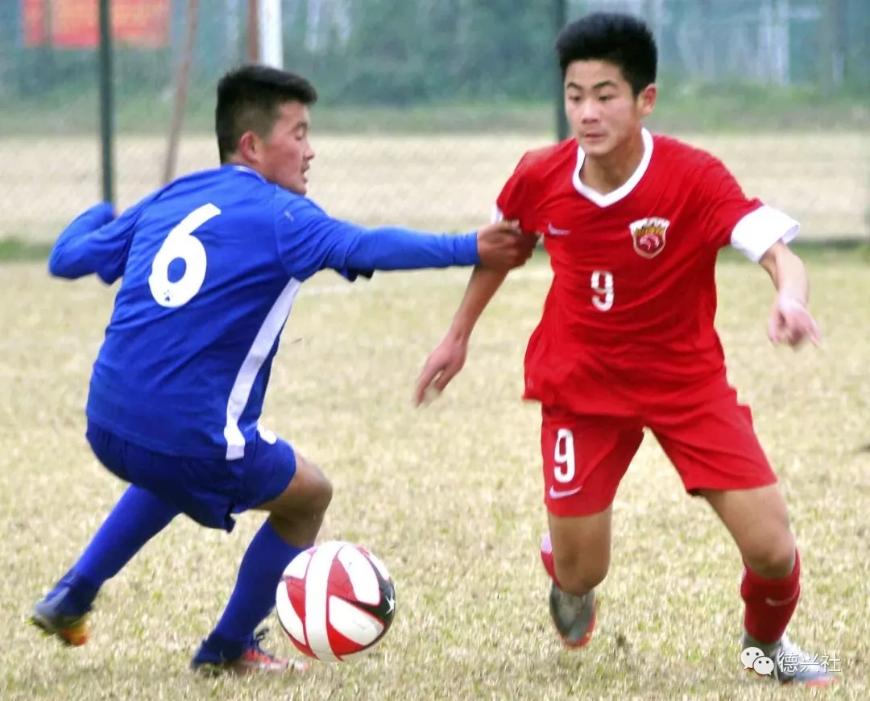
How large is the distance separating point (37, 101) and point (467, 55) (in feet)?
16.3

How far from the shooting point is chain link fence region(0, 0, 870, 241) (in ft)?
51.4

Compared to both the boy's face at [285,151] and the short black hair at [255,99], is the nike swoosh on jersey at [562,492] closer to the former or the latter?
the boy's face at [285,151]

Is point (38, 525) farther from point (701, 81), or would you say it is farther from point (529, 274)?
point (701, 81)

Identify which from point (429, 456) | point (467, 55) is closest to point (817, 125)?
point (467, 55)

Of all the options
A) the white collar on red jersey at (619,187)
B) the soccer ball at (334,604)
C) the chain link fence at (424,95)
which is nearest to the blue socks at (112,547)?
the soccer ball at (334,604)

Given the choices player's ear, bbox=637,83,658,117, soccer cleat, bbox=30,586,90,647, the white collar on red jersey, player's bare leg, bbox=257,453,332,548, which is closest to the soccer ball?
player's bare leg, bbox=257,453,332,548

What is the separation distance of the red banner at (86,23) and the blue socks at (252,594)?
37.4 ft

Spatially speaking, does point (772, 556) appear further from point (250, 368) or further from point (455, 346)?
point (250, 368)

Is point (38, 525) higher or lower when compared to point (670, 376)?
lower

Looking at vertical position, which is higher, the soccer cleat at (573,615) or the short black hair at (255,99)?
the short black hair at (255,99)

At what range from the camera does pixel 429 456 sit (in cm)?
693

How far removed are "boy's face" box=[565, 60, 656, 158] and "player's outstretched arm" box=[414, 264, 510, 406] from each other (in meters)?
0.40

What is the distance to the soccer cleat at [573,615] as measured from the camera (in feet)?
14.6

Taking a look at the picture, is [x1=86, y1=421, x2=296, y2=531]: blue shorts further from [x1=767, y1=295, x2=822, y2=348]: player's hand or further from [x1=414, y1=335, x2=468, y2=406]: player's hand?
[x1=767, y1=295, x2=822, y2=348]: player's hand
